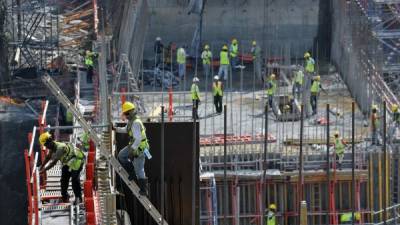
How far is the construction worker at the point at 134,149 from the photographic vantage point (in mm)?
21922

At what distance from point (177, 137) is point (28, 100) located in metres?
13.8

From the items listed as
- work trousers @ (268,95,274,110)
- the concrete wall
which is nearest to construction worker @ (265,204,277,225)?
work trousers @ (268,95,274,110)

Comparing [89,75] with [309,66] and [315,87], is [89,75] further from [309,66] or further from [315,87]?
[315,87]

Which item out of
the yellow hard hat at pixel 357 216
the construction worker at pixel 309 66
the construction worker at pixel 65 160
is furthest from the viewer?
the construction worker at pixel 309 66

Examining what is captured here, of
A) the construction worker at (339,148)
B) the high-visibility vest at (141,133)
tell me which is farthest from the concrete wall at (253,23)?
the high-visibility vest at (141,133)

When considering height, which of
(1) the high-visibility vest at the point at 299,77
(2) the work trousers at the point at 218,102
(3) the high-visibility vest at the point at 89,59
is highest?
(3) the high-visibility vest at the point at 89,59

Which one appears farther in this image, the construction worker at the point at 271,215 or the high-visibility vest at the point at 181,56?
the high-visibility vest at the point at 181,56

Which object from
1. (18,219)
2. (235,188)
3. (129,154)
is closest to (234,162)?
(235,188)

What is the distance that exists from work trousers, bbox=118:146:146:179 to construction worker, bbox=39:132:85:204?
1576mm

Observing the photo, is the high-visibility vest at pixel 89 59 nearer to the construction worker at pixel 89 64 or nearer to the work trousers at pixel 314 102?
the construction worker at pixel 89 64

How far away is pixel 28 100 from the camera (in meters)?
38.2

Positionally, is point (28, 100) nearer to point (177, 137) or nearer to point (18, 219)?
point (18, 219)

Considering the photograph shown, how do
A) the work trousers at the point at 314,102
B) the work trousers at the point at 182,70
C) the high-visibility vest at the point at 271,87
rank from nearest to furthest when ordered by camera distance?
the high-visibility vest at the point at 271,87
the work trousers at the point at 314,102
the work trousers at the point at 182,70

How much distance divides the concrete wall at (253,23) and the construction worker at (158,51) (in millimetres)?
638
